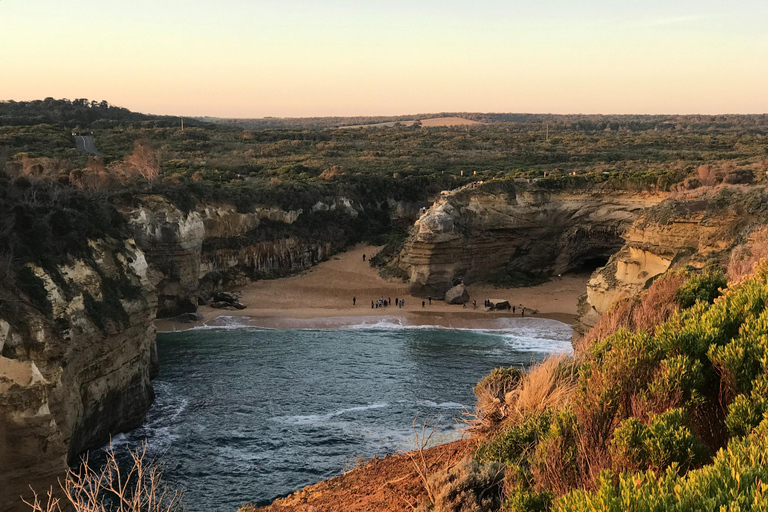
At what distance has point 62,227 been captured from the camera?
24.9 metres

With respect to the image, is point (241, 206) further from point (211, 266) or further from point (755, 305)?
point (755, 305)

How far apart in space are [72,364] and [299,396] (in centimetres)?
1104

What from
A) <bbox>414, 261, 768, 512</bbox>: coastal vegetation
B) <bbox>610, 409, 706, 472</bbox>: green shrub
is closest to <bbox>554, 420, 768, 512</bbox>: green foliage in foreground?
<bbox>414, 261, 768, 512</bbox>: coastal vegetation

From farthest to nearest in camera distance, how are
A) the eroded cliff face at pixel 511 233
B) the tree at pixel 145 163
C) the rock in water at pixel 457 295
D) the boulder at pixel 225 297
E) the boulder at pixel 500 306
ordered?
the tree at pixel 145 163
the eroded cliff face at pixel 511 233
the rock in water at pixel 457 295
the boulder at pixel 225 297
the boulder at pixel 500 306

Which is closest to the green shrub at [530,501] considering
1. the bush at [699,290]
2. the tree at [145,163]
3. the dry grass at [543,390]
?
the dry grass at [543,390]

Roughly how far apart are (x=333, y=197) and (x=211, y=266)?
20.5 metres

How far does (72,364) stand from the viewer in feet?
71.5

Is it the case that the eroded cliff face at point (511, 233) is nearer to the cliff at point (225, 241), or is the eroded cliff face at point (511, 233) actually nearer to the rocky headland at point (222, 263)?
the rocky headland at point (222, 263)

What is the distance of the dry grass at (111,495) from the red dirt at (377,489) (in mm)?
2651

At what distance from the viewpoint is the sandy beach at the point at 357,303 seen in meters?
45.4

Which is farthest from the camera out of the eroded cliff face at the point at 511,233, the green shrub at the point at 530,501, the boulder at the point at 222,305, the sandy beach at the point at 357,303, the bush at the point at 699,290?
the eroded cliff face at the point at 511,233

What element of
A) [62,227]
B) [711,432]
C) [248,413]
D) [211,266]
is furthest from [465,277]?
[711,432]

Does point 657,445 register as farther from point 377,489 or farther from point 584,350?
point 584,350

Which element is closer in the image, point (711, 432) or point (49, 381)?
point (711, 432)
